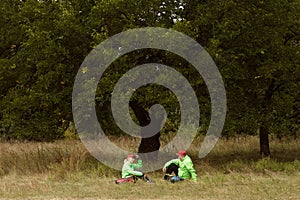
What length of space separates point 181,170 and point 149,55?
4.38 metres

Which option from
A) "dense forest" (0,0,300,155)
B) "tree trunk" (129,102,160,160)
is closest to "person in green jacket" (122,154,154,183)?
"dense forest" (0,0,300,155)

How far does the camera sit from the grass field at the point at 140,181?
43.4ft

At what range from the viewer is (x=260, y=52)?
18.5 meters

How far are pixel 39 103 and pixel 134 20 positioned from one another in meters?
4.42

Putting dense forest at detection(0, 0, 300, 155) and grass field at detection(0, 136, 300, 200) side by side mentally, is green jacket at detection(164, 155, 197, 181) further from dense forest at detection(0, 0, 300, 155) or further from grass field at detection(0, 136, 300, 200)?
dense forest at detection(0, 0, 300, 155)

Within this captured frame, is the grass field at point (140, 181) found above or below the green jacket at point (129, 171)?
below

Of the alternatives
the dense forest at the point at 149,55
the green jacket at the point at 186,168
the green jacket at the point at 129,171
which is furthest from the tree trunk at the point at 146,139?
the green jacket at the point at 186,168

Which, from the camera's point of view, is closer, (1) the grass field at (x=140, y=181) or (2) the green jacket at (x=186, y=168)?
(1) the grass field at (x=140, y=181)

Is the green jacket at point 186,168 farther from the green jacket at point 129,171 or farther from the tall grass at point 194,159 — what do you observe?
the tall grass at point 194,159

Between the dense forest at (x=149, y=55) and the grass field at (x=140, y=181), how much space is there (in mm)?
1412

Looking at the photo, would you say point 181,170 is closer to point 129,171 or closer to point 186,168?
point 186,168

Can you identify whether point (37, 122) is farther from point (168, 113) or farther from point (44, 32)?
point (168, 113)

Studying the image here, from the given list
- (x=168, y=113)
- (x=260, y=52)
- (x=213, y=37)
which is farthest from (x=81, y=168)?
(x=260, y=52)

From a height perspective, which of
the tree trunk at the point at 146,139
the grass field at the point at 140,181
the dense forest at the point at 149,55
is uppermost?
the dense forest at the point at 149,55
